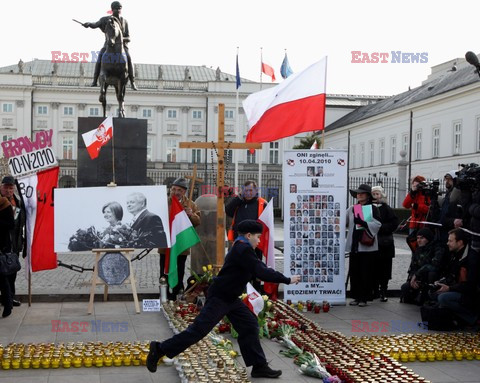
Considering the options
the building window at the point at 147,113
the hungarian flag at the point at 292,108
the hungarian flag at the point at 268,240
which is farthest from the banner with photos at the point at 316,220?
the building window at the point at 147,113

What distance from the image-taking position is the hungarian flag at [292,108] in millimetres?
10461

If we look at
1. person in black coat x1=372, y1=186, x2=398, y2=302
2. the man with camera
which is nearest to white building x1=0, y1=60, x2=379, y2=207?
person in black coat x1=372, y1=186, x2=398, y2=302

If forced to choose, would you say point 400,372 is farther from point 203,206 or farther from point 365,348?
point 203,206

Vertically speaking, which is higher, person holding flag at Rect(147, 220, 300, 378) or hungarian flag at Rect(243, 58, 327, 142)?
hungarian flag at Rect(243, 58, 327, 142)

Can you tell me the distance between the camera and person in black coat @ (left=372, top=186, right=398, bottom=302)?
10.6 metres

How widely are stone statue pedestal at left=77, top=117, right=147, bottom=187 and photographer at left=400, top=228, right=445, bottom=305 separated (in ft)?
19.4

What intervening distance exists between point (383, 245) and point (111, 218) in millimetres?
4053

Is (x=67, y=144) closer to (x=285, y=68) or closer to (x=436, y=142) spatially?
(x=436, y=142)


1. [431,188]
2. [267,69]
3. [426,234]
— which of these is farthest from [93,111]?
[426,234]

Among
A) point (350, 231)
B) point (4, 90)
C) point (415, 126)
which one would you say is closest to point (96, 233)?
point (350, 231)

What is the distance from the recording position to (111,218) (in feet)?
31.7

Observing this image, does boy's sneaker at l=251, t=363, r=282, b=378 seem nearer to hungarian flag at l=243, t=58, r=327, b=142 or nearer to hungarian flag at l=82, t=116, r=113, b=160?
hungarian flag at l=243, t=58, r=327, b=142

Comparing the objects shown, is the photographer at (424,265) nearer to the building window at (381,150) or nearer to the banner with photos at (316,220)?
the banner with photos at (316,220)

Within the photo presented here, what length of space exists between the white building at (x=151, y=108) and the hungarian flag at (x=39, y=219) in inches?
2199
